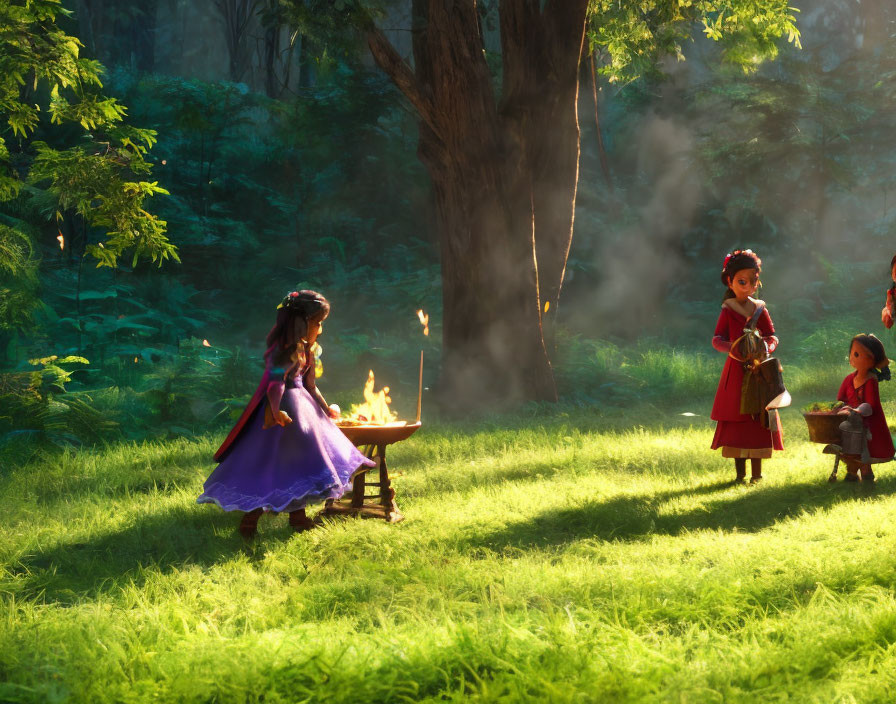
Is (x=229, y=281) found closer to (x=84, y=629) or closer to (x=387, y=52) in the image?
(x=387, y=52)

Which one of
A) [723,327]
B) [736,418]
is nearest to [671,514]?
[736,418]

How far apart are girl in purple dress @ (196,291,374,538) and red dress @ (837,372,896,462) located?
4202 millimetres

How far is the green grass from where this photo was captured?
374cm

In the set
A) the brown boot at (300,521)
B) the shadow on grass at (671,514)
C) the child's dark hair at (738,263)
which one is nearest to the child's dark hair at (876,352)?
the shadow on grass at (671,514)

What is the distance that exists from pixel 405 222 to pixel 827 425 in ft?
52.6

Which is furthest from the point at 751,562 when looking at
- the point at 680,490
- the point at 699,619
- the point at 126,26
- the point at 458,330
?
the point at 126,26

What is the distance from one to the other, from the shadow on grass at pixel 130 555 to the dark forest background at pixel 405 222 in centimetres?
576

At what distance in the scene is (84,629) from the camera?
14.1 feet

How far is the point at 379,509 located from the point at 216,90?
56.3ft

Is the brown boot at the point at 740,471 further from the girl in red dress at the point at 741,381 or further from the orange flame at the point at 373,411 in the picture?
the orange flame at the point at 373,411

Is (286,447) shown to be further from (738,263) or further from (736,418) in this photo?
(738,263)

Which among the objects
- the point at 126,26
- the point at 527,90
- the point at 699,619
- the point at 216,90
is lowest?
the point at 699,619

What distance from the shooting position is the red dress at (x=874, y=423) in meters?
7.38

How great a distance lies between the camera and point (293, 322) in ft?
20.4
